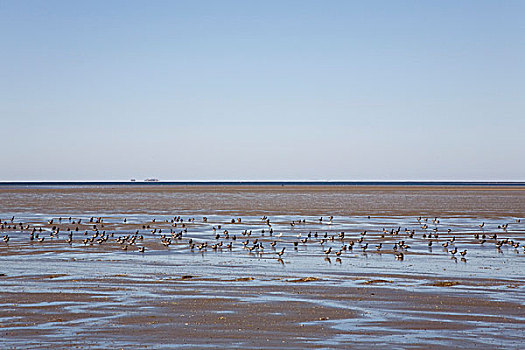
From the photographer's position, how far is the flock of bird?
27.9m

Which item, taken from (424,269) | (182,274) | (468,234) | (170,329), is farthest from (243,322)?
(468,234)

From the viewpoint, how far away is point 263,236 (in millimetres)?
33750

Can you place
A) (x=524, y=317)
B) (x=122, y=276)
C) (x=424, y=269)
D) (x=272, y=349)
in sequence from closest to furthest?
(x=272, y=349)
(x=524, y=317)
(x=122, y=276)
(x=424, y=269)

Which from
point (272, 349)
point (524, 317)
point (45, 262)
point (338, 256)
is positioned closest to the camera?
point (272, 349)

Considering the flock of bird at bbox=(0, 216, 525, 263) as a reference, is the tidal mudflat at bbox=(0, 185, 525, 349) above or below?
below

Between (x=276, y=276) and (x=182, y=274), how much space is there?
274 cm

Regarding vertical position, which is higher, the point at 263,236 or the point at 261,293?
the point at 263,236

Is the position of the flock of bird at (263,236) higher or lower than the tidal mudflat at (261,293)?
higher

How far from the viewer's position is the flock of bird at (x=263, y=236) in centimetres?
2788

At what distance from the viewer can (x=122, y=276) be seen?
1997cm

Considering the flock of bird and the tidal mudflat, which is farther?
the flock of bird

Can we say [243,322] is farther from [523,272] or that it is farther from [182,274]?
[523,272]

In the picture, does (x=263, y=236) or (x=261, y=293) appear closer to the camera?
(x=261, y=293)

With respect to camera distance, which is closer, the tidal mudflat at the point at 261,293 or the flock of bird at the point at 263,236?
the tidal mudflat at the point at 261,293
